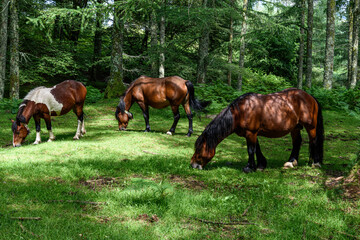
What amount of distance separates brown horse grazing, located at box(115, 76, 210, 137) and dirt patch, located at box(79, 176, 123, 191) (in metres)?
5.02

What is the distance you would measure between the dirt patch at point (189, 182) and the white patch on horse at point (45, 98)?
17.6 ft

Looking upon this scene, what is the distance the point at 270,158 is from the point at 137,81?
602 centimetres

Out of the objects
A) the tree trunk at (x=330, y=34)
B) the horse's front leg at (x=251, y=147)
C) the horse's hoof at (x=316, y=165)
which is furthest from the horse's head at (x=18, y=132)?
the tree trunk at (x=330, y=34)

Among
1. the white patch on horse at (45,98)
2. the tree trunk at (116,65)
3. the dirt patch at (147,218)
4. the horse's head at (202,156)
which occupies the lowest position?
the dirt patch at (147,218)

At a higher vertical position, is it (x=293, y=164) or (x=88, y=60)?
(x=88, y=60)

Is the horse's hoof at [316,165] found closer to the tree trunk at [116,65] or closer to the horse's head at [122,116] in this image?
the horse's head at [122,116]

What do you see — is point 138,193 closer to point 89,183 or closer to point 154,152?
point 89,183

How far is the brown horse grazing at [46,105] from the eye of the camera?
26.3ft

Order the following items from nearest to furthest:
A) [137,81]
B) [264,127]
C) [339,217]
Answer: [339,217] < [264,127] < [137,81]

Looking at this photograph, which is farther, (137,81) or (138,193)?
(137,81)

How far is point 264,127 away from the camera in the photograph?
5625 millimetres

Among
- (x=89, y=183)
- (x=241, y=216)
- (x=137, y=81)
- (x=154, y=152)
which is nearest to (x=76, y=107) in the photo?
(x=137, y=81)

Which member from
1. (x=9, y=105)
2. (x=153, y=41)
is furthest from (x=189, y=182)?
(x=153, y=41)

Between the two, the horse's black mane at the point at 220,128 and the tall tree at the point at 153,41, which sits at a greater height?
the tall tree at the point at 153,41
